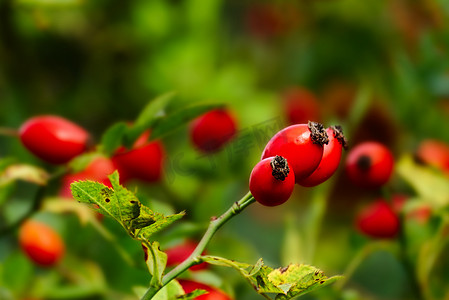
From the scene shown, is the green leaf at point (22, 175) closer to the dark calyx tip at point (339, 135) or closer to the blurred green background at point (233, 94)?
the blurred green background at point (233, 94)

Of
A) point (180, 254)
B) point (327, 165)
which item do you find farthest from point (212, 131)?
point (327, 165)

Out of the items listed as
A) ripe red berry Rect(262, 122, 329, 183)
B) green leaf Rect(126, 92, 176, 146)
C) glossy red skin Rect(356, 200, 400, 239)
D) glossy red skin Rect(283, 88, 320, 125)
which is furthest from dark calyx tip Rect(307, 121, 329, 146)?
glossy red skin Rect(283, 88, 320, 125)

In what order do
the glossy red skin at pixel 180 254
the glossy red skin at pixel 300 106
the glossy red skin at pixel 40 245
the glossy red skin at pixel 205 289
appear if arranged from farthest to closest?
the glossy red skin at pixel 300 106 → the glossy red skin at pixel 40 245 → the glossy red skin at pixel 180 254 → the glossy red skin at pixel 205 289

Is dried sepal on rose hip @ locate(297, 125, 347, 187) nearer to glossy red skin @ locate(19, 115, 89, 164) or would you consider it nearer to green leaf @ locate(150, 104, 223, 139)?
green leaf @ locate(150, 104, 223, 139)

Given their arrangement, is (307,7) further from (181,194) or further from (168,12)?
(181,194)

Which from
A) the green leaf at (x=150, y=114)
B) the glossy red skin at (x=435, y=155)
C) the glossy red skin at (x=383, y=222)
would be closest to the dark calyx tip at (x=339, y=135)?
the green leaf at (x=150, y=114)

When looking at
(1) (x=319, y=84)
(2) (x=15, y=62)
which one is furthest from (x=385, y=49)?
(2) (x=15, y=62)

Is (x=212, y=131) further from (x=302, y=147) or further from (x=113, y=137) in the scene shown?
(x=302, y=147)

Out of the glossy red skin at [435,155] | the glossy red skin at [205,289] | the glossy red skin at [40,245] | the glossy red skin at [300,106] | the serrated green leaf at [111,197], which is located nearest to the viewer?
the serrated green leaf at [111,197]
